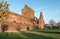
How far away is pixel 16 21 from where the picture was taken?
53.8 metres

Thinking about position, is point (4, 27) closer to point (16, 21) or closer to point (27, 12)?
point (16, 21)

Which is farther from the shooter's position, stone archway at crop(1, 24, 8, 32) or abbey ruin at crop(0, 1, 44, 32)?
stone archway at crop(1, 24, 8, 32)

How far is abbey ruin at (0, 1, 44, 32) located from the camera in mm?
19145

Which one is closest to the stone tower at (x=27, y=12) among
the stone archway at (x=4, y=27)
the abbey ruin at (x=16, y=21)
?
the abbey ruin at (x=16, y=21)

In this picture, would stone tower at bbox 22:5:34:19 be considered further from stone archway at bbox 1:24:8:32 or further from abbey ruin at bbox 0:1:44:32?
stone archway at bbox 1:24:8:32

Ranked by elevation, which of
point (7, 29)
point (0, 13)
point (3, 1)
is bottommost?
point (7, 29)

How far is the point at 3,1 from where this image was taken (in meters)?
19.0

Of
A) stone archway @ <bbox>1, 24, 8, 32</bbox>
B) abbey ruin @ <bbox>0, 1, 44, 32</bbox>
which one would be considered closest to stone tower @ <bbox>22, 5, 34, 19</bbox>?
abbey ruin @ <bbox>0, 1, 44, 32</bbox>

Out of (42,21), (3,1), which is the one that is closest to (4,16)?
(3,1)

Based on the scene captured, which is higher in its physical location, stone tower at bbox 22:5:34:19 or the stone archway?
stone tower at bbox 22:5:34:19

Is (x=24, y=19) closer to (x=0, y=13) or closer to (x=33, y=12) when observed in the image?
(x=33, y=12)

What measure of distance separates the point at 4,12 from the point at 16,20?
1368 inches

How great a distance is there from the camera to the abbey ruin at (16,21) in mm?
19145

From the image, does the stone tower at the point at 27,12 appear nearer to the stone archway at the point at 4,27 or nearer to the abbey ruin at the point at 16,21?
the abbey ruin at the point at 16,21
